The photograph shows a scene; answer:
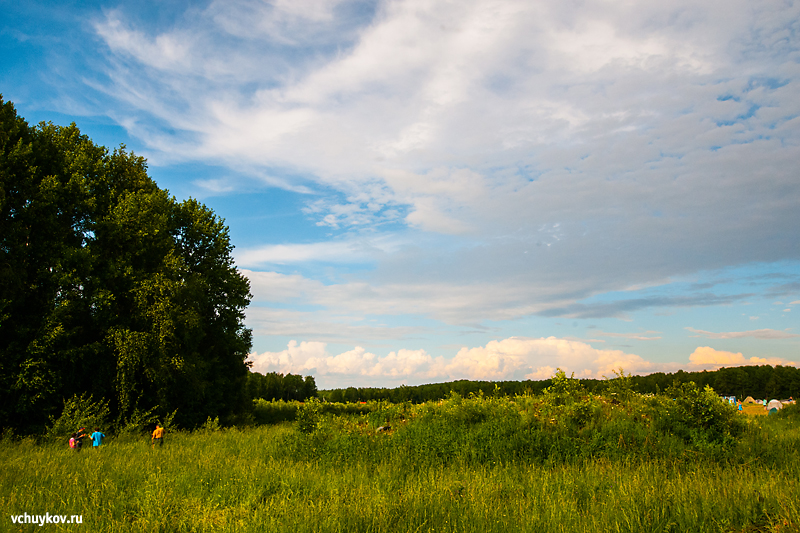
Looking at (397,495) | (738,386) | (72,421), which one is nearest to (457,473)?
(397,495)

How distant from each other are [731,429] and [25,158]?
32689mm

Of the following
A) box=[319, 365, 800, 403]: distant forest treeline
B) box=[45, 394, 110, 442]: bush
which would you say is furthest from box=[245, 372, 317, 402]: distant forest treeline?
box=[45, 394, 110, 442]: bush

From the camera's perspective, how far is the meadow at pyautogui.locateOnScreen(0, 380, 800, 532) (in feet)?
21.9

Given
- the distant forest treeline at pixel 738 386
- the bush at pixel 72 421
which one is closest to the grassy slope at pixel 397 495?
the bush at pixel 72 421

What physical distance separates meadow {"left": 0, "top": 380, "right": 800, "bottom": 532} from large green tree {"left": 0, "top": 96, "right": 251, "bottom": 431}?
6176 mm

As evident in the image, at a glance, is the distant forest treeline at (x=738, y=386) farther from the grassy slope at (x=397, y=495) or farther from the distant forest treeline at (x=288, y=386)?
the grassy slope at (x=397, y=495)

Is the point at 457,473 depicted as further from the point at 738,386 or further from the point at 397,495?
the point at 738,386

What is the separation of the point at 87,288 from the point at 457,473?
23.5 m

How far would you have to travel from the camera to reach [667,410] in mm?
14219

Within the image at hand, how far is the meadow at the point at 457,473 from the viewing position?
6.67 meters

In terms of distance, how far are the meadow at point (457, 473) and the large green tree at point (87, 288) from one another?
6176mm

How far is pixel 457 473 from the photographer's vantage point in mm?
10492

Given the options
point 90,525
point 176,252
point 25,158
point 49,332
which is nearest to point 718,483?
point 90,525

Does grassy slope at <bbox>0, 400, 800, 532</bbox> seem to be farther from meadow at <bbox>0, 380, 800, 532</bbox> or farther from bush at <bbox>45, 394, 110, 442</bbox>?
bush at <bbox>45, 394, 110, 442</bbox>
